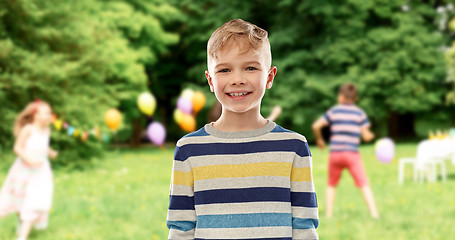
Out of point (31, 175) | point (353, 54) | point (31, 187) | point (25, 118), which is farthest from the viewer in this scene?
point (353, 54)

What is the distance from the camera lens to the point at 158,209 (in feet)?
24.1

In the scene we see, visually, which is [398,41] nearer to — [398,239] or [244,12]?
[244,12]

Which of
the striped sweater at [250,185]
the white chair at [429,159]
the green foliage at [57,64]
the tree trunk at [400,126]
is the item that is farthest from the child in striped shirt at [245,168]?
the tree trunk at [400,126]

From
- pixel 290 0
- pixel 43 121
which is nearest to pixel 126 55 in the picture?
pixel 290 0

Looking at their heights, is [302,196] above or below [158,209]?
below

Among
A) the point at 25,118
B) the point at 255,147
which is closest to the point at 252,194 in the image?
the point at 255,147

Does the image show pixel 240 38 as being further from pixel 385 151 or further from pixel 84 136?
pixel 84 136

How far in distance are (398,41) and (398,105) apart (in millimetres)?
2902

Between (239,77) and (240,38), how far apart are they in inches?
5.3

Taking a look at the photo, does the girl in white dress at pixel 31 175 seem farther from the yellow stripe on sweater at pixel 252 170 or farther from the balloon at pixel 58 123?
the balloon at pixel 58 123

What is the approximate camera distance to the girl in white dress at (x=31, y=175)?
5924 millimetres

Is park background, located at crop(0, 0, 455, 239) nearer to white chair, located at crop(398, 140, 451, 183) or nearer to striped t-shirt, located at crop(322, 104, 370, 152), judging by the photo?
white chair, located at crop(398, 140, 451, 183)

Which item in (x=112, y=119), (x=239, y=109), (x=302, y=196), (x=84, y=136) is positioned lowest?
(x=302, y=196)

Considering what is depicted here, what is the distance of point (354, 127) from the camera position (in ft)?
22.0
